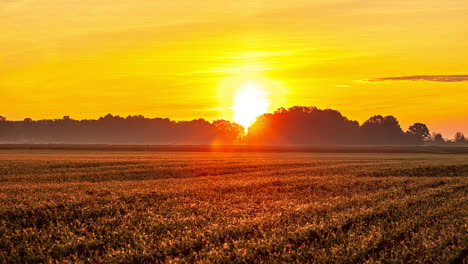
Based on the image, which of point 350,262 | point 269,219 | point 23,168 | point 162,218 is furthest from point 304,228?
point 23,168

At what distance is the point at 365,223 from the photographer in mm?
18891

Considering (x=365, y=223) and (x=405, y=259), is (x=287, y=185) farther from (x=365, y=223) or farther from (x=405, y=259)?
(x=405, y=259)

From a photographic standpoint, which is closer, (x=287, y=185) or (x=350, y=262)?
(x=350, y=262)

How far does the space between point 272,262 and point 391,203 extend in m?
12.3

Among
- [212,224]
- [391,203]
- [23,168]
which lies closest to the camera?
[212,224]

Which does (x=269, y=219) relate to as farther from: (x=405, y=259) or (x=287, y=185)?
(x=287, y=185)

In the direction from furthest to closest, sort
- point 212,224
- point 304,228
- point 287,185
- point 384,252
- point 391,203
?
point 287,185 < point 391,203 < point 212,224 < point 304,228 < point 384,252

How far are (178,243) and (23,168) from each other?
4065 centimetres

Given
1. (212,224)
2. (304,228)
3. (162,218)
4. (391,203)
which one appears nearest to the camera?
(304,228)

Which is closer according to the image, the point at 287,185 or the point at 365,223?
the point at 365,223

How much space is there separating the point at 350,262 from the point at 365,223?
5.73 metres

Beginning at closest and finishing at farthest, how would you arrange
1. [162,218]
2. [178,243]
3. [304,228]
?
[178,243] → [304,228] → [162,218]

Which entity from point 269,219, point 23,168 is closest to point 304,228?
point 269,219

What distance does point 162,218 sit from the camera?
20047 mm
